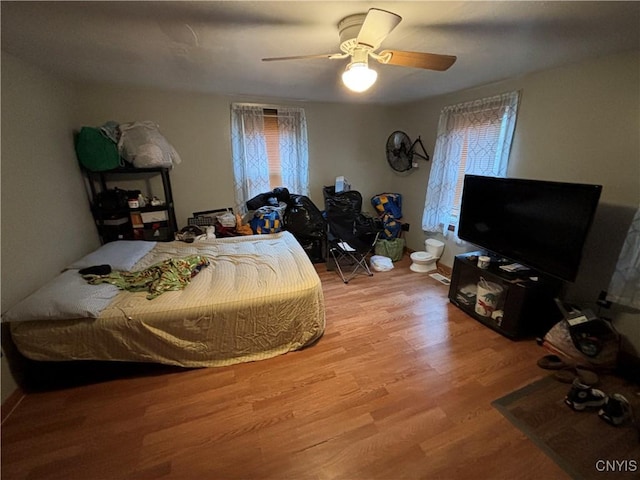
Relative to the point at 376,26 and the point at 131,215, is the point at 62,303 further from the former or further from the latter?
the point at 376,26

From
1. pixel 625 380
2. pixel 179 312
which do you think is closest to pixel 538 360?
pixel 625 380

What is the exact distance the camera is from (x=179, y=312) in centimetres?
173

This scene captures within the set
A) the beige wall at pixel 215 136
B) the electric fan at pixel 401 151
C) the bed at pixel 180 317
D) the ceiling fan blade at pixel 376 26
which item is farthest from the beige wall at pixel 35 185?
→ the electric fan at pixel 401 151

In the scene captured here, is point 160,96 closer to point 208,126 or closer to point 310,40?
point 208,126

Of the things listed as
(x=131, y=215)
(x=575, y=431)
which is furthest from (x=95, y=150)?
(x=575, y=431)

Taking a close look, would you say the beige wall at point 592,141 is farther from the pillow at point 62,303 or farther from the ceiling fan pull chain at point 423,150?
the pillow at point 62,303

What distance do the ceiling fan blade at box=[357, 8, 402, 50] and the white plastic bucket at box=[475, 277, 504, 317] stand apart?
206cm

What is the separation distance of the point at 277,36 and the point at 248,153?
6.28ft

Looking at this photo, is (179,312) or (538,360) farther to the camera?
(538,360)

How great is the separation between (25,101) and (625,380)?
4.57 metres

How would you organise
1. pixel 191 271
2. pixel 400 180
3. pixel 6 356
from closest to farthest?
pixel 6 356, pixel 191 271, pixel 400 180

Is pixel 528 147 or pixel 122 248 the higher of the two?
pixel 528 147

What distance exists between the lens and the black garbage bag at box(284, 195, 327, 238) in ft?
11.4

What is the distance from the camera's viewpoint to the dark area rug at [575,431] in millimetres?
1303
